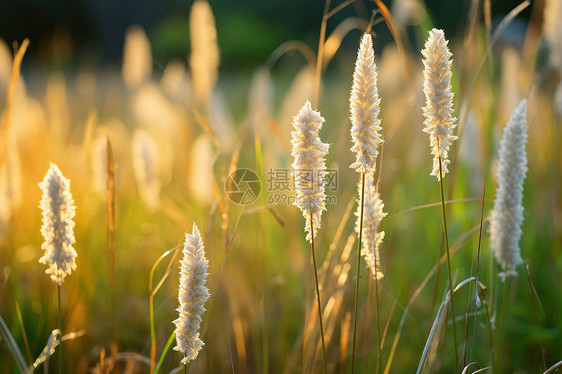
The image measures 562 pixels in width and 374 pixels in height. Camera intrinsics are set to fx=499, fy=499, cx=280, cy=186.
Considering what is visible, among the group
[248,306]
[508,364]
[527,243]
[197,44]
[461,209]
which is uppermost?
[197,44]

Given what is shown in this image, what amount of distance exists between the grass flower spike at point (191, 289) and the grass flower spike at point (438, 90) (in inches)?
14.1

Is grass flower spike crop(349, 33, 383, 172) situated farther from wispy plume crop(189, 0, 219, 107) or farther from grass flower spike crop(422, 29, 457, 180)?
wispy plume crop(189, 0, 219, 107)

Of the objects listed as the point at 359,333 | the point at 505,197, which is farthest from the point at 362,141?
the point at 359,333

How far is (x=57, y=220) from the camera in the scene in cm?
75

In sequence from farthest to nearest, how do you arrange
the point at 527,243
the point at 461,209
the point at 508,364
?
the point at 527,243
the point at 461,209
the point at 508,364

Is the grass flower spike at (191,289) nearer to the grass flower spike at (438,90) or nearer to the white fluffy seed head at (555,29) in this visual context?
the grass flower spike at (438,90)

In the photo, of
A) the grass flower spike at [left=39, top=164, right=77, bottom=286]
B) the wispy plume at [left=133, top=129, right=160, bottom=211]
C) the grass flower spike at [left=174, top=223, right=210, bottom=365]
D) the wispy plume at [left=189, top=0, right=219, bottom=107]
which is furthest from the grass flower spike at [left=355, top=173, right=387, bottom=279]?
the wispy plume at [left=189, top=0, right=219, bottom=107]

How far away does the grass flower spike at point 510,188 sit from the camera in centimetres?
82

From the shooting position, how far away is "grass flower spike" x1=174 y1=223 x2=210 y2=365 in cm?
65

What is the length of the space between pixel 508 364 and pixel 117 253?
1.30 meters

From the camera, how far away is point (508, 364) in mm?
1366

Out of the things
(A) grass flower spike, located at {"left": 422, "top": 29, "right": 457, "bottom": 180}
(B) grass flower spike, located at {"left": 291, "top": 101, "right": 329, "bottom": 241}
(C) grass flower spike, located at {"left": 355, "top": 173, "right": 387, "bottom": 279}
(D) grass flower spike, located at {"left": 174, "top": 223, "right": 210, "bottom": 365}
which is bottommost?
(D) grass flower spike, located at {"left": 174, "top": 223, "right": 210, "bottom": 365}

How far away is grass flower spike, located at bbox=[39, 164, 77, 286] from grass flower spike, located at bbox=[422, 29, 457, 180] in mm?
537

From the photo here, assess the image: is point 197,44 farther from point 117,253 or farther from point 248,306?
point 248,306
